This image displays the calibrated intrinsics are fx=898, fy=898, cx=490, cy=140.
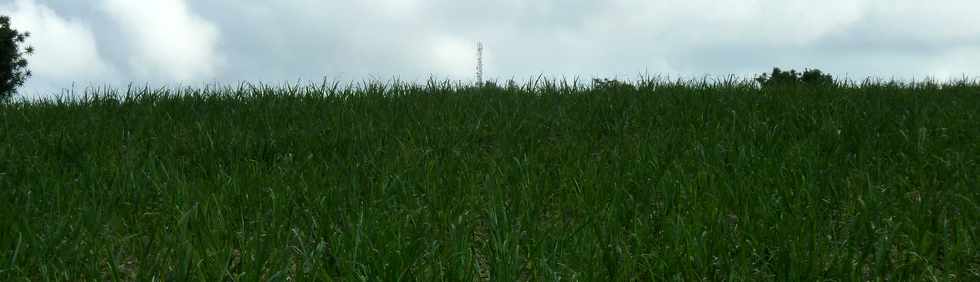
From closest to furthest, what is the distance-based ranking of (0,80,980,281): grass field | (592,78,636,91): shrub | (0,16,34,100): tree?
(0,80,980,281): grass field, (592,78,636,91): shrub, (0,16,34,100): tree

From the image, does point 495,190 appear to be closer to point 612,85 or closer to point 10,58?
point 612,85

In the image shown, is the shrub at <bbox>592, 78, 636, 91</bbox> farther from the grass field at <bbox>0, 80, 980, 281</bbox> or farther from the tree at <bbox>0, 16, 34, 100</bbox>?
the tree at <bbox>0, 16, 34, 100</bbox>

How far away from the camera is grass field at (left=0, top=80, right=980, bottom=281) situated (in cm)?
357

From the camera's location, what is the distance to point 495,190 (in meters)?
4.64

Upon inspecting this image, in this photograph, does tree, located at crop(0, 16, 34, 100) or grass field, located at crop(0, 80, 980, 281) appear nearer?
grass field, located at crop(0, 80, 980, 281)

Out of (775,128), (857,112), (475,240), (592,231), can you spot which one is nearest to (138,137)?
(475,240)

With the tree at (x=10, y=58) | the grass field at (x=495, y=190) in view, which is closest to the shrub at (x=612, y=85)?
the grass field at (x=495, y=190)

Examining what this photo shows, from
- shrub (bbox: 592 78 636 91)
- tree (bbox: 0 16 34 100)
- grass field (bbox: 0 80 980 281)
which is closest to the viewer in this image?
grass field (bbox: 0 80 980 281)

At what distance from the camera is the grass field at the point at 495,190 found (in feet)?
11.7

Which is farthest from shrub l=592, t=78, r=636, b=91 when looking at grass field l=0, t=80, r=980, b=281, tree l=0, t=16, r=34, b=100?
tree l=0, t=16, r=34, b=100

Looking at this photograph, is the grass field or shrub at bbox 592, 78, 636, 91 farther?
shrub at bbox 592, 78, 636, 91

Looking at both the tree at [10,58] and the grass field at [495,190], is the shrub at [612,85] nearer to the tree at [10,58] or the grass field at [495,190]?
the grass field at [495,190]

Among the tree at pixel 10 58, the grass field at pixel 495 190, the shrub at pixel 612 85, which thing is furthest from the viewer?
the tree at pixel 10 58

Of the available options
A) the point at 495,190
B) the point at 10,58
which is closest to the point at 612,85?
the point at 495,190
